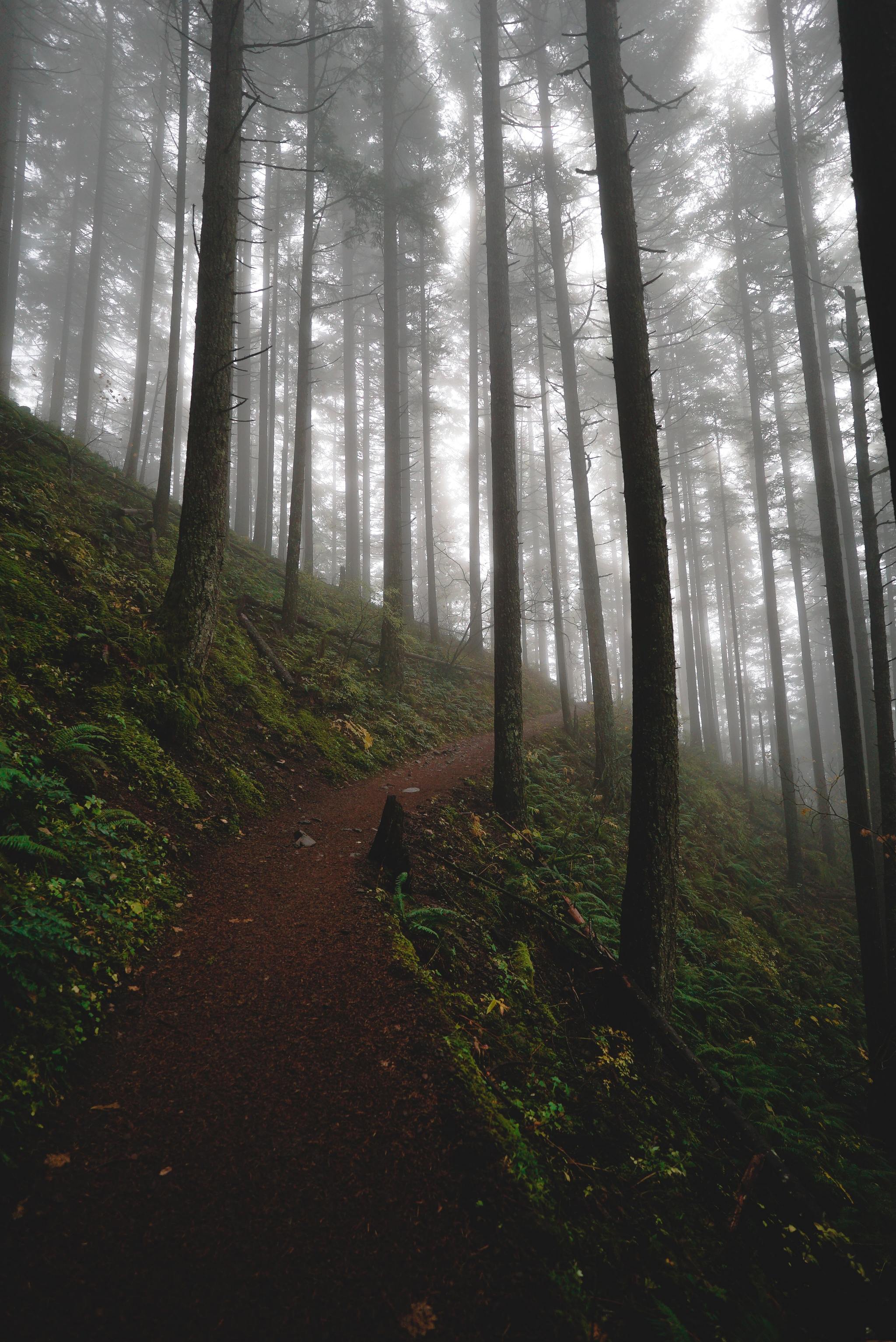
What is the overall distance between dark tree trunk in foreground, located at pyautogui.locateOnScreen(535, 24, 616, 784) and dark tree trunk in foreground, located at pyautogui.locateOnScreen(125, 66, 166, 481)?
1020cm

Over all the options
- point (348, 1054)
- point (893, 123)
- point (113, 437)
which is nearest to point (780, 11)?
point (893, 123)

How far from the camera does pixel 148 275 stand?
2022cm

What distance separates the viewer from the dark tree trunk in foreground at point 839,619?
710 cm

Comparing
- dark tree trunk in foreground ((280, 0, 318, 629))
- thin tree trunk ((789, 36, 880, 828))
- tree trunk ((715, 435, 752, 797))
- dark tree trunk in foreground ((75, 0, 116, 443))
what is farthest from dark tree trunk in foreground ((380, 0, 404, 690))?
dark tree trunk in foreground ((75, 0, 116, 443))

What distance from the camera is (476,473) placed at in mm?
19797

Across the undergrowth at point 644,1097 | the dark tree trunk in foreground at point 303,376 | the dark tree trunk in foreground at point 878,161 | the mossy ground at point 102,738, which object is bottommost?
the undergrowth at point 644,1097

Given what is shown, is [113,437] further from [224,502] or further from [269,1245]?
[269,1245]

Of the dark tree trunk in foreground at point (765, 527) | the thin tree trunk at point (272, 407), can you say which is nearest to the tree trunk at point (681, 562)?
the dark tree trunk in foreground at point (765, 527)

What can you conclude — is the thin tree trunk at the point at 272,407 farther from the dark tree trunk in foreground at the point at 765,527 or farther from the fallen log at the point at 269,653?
the dark tree trunk in foreground at the point at 765,527

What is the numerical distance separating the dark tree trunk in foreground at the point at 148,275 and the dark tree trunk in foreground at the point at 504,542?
34.8 feet

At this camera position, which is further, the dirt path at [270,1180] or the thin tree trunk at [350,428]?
the thin tree trunk at [350,428]

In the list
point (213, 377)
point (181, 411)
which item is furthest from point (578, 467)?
point (181, 411)

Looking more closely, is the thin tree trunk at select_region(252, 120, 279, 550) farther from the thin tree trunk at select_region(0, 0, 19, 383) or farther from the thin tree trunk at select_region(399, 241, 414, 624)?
the thin tree trunk at select_region(0, 0, 19, 383)

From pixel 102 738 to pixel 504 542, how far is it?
5.29 metres
